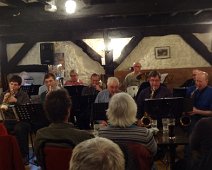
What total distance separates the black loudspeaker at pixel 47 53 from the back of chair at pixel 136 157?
7.39 meters

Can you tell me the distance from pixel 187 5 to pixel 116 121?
4.63 meters

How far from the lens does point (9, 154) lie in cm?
294

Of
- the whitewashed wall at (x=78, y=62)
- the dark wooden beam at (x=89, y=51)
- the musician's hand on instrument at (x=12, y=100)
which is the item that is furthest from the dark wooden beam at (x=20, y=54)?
the musician's hand on instrument at (x=12, y=100)

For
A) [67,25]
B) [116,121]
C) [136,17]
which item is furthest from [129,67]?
[116,121]

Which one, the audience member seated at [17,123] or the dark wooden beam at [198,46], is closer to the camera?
the audience member seated at [17,123]

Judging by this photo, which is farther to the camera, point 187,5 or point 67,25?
point 67,25

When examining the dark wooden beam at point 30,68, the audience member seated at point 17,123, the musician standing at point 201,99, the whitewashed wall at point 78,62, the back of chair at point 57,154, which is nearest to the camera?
the back of chair at point 57,154

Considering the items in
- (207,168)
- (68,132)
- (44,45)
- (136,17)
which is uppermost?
Answer: (136,17)

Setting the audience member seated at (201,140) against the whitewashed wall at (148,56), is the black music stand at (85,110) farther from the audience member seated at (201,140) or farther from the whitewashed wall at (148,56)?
the whitewashed wall at (148,56)

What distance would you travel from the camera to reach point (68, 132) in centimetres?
257

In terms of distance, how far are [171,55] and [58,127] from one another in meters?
7.34

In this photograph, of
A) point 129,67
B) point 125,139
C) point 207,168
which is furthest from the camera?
point 129,67

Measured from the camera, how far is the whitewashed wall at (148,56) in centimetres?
949

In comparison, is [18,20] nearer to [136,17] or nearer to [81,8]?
[81,8]
